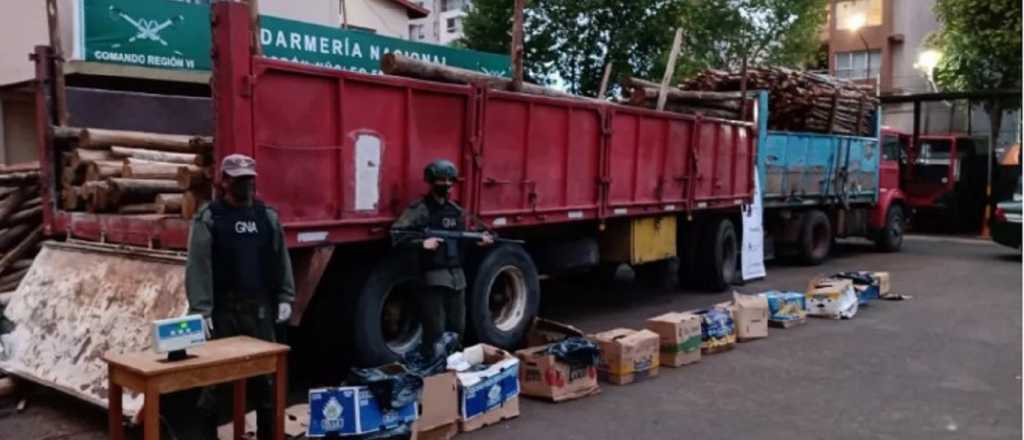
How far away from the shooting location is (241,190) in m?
4.70

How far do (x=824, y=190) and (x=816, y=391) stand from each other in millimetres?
8980

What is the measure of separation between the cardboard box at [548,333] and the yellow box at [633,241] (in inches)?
99.4

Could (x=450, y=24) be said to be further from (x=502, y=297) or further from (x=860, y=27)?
(x=502, y=297)

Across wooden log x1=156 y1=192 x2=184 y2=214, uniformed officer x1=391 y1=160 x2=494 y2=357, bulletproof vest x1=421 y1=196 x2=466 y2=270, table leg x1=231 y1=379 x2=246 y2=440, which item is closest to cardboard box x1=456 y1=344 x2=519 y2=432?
uniformed officer x1=391 y1=160 x2=494 y2=357

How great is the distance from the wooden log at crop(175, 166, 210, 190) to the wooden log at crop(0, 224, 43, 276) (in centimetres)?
339

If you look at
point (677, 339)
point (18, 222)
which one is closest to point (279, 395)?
point (677, 339)

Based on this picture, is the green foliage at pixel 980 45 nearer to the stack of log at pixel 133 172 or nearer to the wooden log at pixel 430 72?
the wooden log at pixel 430 72

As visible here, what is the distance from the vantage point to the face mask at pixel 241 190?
15.3ft

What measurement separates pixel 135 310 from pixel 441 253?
2.06 metres

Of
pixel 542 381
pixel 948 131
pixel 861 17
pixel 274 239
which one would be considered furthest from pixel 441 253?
pixel 861 17

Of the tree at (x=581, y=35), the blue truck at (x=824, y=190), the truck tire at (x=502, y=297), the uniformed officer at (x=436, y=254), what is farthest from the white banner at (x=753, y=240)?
the tree at (x=581, y=35)

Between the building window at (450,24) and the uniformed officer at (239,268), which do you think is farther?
the building window at (450,24)

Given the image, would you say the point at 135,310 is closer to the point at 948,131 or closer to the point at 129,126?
the point at 129,126

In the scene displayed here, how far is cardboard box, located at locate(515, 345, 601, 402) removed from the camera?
19.8ft
